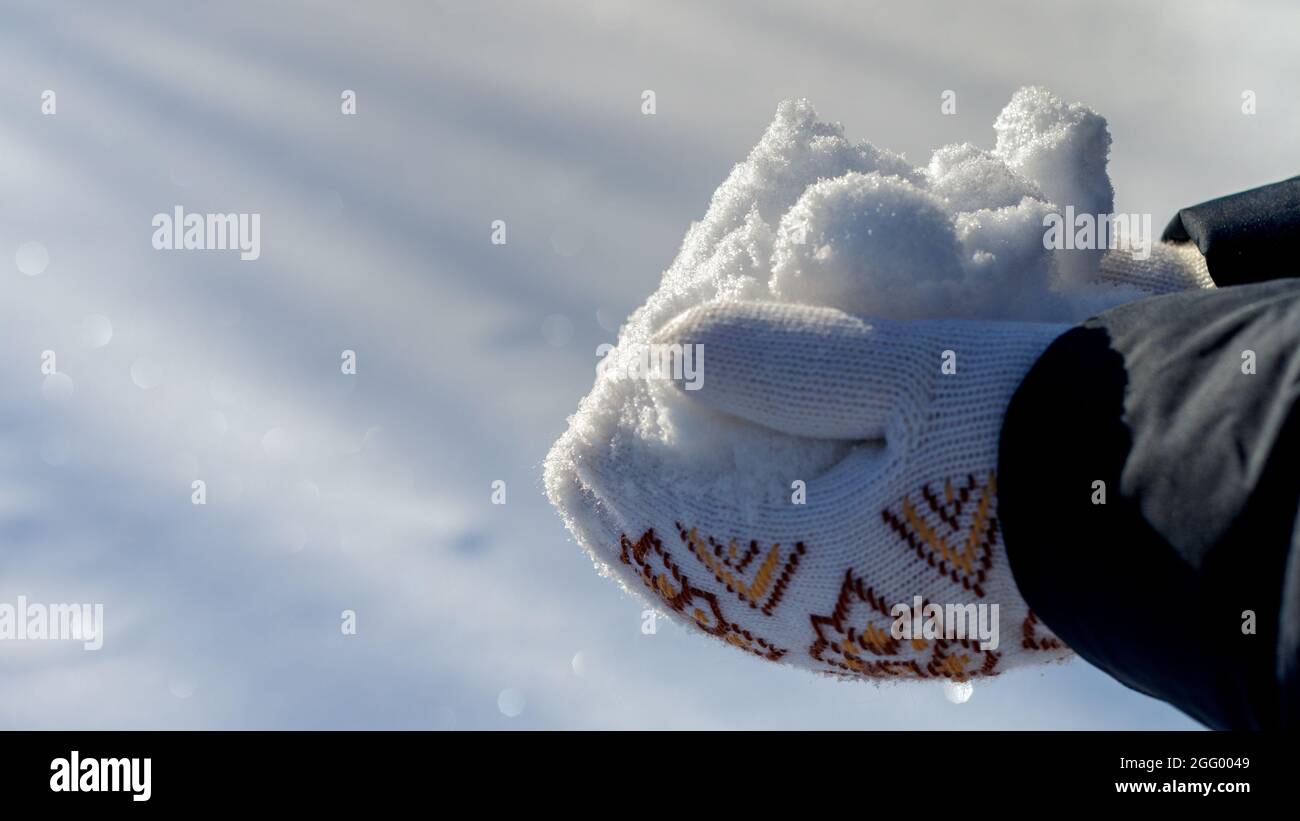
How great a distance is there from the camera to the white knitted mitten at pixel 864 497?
1359 mm

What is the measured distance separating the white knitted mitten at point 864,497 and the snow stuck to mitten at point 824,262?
0.10 ft

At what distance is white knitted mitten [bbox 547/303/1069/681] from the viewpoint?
4.46 ft

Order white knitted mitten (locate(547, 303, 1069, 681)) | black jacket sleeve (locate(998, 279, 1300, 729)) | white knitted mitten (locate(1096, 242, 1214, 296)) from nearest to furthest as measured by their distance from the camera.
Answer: black jacket sleeve (locate(998, 279, 1300, 729))
white knitted mitten (locate(547, 303, 1069, 681))
white knitted mitten (locate(1096, 242, 1214, 296))

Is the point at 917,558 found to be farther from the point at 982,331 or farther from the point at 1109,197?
the point at 1109,197

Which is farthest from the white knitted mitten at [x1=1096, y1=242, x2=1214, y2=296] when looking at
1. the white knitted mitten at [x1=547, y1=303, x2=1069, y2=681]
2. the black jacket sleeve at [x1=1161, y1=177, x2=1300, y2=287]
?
the white knitted mitten at [x1=547, y1=303, x2=1069, y2=681]

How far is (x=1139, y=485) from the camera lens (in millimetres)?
1163

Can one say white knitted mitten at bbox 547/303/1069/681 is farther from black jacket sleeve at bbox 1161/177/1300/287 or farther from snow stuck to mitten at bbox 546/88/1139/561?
black jacket sleeve at bbox 1161/177/1300/287

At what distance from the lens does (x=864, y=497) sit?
1.39m

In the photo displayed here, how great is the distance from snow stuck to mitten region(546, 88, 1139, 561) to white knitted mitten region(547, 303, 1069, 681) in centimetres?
3

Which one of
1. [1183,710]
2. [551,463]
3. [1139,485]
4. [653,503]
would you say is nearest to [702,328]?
[653,503]

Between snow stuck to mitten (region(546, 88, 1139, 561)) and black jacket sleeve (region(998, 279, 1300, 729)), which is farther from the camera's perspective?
snow stuck to mitten (region(546, 88, 1139, 561))

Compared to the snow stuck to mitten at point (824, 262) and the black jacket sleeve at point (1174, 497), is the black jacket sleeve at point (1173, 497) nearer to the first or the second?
the black jacket sleeve at point (1174, 497)

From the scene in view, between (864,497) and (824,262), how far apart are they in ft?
1.05

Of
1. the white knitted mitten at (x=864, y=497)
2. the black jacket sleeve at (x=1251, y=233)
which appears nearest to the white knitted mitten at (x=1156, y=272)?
the black jacket sleeve at (x=1251, y=233)
